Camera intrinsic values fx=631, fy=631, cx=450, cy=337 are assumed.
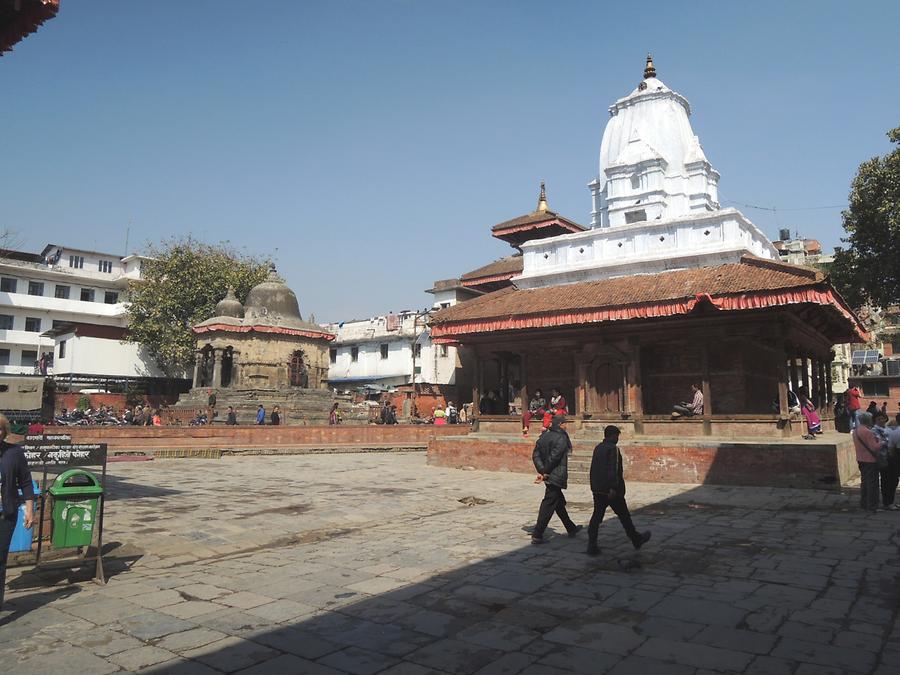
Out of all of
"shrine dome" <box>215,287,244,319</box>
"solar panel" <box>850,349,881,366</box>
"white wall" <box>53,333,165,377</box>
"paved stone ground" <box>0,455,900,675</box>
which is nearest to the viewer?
"paved stone ground" <box>0,455,900,675</box>

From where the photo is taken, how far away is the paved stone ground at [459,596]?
170 inches

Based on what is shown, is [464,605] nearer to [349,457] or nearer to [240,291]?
[349,457]

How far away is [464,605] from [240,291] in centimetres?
3826

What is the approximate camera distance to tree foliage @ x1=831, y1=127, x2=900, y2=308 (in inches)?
885

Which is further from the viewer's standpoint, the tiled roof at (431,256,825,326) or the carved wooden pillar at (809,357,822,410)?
the carved wooden pillar at (809,357,822,410)

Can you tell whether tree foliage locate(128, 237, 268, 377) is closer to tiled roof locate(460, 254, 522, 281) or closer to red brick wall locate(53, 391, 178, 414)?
red brick wall locate(53, 391, 178, 414)

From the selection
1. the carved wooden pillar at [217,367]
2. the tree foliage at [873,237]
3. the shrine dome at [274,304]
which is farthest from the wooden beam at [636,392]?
the carved wooden pillar at [217,367]

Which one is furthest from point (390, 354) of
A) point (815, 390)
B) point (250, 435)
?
point (815, 390)

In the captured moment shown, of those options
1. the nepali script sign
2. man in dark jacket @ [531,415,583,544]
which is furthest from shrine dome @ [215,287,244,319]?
man in dark jacket @ [531,415,583,544]

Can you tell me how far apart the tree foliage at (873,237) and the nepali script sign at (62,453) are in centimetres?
2487

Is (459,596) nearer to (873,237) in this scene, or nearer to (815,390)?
(815,390)

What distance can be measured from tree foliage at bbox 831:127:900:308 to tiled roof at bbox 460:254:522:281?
15.6 metres

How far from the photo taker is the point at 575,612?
5273 mm

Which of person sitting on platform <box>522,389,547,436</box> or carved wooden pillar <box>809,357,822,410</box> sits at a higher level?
carved wooden pillar <box>809,357,822,410</box>
